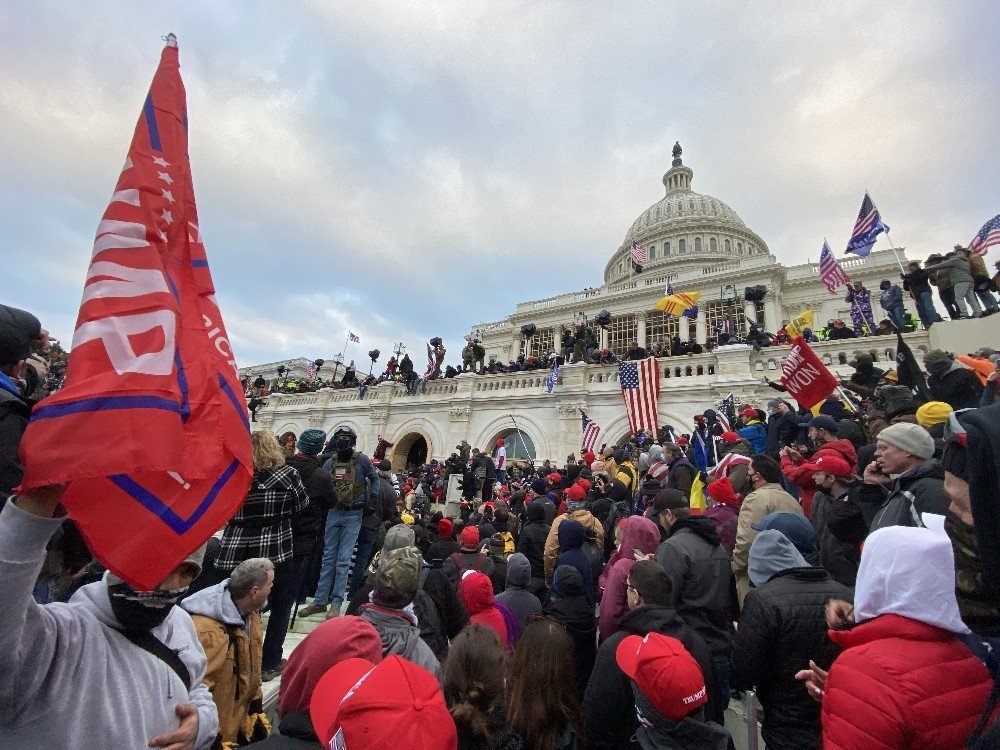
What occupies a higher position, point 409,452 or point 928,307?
point 928,307

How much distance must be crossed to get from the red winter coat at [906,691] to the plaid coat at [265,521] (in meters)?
4.22

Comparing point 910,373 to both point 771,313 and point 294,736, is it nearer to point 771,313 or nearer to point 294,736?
point 294,736

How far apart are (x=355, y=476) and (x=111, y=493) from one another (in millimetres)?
4368

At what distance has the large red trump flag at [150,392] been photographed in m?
1.68

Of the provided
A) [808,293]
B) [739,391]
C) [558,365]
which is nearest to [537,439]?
[558,365]

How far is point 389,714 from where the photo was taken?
1.65m

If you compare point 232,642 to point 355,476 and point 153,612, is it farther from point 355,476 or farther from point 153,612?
point 355,476

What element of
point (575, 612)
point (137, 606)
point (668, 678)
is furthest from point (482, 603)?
point (137, 606)

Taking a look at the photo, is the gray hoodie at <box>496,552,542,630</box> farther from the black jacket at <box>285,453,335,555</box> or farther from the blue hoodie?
the black jacket at <box>285,453,335,555</box>

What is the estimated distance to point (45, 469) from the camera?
1462 mm

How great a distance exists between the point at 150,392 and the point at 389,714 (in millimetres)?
1632

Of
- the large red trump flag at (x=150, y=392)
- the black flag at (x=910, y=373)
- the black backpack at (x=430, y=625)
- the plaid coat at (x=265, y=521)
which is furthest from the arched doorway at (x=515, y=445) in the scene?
the large red trump flag at (x=150, y=392)

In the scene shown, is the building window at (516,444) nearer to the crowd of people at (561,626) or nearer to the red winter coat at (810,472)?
the crowd of people at (561,626)

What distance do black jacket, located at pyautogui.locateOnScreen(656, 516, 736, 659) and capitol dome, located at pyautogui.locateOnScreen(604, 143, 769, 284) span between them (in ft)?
167
